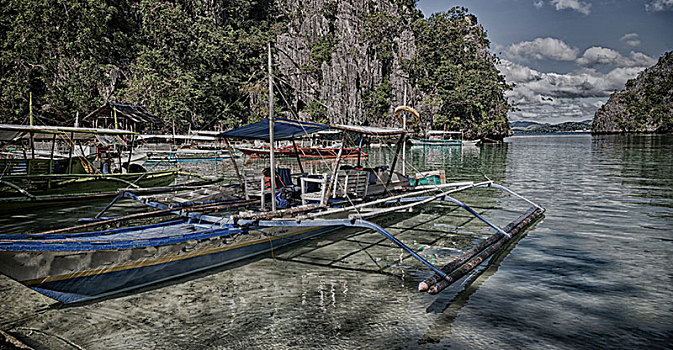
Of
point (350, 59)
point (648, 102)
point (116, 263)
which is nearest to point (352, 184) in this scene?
point (116, 263)

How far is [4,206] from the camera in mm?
12867

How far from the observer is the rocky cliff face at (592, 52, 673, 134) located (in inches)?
4557

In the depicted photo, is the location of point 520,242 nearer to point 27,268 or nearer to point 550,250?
point 550,250

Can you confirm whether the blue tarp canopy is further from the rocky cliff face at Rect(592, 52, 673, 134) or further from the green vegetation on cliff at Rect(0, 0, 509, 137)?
the rocky cliff face at Rect(592, 52, 673, 134)

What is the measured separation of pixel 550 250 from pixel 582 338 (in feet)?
14.8

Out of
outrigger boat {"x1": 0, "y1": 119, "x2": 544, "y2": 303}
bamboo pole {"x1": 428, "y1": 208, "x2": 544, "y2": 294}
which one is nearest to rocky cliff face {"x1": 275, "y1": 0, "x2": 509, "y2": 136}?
bamboo pole {"x1": 428, "y1": 208, "x2": 544, "y2": 294}

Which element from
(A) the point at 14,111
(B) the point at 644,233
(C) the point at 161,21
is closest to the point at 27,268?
(B) the point at 644,233

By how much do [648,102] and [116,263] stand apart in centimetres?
15619

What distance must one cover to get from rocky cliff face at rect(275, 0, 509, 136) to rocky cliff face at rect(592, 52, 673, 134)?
9002cm

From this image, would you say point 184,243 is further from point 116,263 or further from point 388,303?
point 388,303

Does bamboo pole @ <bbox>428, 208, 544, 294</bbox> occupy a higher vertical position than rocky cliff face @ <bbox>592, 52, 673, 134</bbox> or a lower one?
lower

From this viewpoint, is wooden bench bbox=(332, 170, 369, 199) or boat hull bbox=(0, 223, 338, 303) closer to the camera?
boat hull bbox=(0, 223, 338, 303)

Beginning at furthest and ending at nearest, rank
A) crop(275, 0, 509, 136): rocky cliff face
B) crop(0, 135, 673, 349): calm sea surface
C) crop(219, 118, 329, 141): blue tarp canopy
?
crop(275, 0, 509, 136): rocky cliff face
crop(219, 118, 329, 141): blue tarp canopy
crop(0, 135, 673, 349): calm sea surface

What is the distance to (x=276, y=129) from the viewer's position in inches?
402
